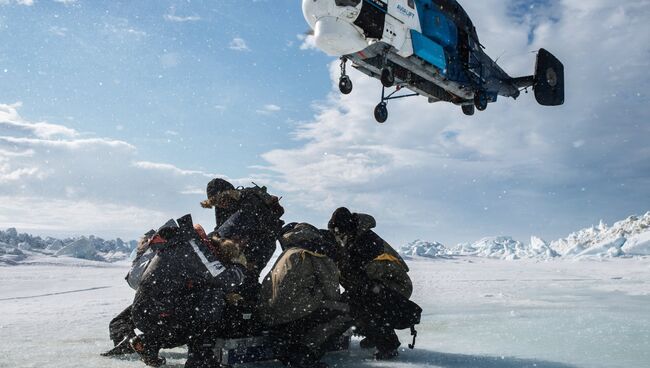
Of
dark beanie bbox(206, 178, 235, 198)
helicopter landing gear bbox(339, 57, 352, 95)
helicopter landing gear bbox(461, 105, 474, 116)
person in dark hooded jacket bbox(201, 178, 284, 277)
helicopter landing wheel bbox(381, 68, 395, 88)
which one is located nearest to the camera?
person in dark hooded jacket bbox(201, 178, 284, 277)

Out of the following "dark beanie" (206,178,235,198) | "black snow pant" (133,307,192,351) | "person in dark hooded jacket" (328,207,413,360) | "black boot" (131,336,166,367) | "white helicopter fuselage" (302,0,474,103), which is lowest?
"black boot" (131,336,166,367)

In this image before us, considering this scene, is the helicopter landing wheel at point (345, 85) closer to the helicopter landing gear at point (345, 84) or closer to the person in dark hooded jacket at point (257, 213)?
the helicopter landing gear at point (345, 84)

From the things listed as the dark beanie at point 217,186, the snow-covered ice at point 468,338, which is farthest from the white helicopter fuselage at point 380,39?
the dark beanie at point 217,186

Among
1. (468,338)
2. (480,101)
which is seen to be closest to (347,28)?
(480,101)

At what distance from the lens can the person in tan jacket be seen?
3.12 meters

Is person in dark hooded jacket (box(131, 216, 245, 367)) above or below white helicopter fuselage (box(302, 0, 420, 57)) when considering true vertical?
below

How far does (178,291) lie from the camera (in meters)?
2.92

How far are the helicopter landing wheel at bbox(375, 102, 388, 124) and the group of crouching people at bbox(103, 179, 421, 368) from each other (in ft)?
25.3

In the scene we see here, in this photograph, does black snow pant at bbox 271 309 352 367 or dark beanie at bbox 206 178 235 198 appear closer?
black snow pant at bbox 271 309 352 367

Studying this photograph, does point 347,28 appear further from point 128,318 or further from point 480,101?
point 128,318

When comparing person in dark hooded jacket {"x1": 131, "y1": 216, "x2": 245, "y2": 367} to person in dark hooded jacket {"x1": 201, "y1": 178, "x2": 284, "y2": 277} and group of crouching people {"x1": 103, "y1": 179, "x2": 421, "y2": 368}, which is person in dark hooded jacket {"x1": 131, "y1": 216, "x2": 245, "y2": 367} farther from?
person in dark hooded jacket {"x1": 201, "y1": 178, "x2": 284, "y2": 277}

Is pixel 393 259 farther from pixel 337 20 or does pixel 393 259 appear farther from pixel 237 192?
pixel 337 20

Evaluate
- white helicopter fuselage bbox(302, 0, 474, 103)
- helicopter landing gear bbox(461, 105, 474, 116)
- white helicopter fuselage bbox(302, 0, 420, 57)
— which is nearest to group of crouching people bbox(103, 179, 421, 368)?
white helicopter fuselage bbox(302, 0, 420, 57)

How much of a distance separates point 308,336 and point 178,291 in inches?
35.3
